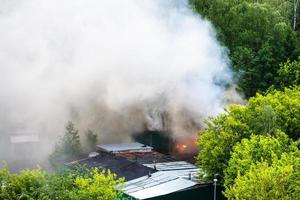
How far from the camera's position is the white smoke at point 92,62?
45250 mm

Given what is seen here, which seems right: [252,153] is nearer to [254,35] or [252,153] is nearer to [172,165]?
[172,165]

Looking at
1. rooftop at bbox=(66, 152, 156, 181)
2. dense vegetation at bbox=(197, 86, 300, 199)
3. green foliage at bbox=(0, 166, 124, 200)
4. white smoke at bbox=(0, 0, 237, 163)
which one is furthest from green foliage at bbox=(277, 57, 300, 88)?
green foliage at bbox=(0, 166, 124, 200)

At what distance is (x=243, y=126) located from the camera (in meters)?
34.1

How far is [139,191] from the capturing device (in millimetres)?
31984

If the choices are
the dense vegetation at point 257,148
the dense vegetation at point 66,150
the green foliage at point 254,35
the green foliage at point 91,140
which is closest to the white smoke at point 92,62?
the green foliage at point 254,35

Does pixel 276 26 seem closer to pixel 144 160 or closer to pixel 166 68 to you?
pixel 166 68

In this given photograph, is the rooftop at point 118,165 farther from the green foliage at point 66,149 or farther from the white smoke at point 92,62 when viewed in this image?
the white smoke at point 92,62

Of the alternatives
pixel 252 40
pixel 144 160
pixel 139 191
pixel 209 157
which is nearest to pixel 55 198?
pixel 139 191

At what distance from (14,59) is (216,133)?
1781cm

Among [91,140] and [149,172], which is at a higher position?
[91,140]

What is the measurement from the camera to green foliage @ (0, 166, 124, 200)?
2403 centimetres

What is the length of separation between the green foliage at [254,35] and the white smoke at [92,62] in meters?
1.74

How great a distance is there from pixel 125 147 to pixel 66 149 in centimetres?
461

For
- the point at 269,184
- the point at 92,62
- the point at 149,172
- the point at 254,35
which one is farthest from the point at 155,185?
the point at 254,35
